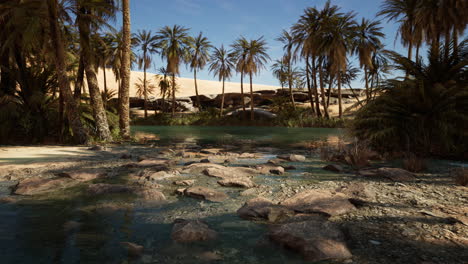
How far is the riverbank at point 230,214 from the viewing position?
8.20ft

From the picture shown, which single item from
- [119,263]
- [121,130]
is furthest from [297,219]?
[121,130]

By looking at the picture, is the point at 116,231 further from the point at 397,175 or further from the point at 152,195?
the point at 397,175

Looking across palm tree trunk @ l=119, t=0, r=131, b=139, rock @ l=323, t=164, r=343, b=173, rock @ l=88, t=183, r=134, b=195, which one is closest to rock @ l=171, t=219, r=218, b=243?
rock @ l=88, t=183, r=134, b=195

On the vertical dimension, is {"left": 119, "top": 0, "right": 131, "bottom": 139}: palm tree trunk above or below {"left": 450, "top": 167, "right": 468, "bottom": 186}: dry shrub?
above

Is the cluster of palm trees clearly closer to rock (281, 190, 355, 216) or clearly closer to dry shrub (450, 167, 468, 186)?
rock (281, 190, 355, 216)

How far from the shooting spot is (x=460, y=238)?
8.54 feet

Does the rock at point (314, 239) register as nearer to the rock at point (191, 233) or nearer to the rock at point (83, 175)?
the rock at point (191, 233)

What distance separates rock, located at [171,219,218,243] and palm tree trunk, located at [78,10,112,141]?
936cm

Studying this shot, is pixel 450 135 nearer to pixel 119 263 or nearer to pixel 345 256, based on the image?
pixel 345 256

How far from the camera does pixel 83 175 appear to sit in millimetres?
5270

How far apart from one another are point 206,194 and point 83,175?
2679 millimetres

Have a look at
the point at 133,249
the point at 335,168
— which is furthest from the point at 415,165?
the point at 133,249

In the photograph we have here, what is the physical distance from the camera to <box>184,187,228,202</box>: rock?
4.11 meters

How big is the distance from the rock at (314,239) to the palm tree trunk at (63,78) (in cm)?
955
